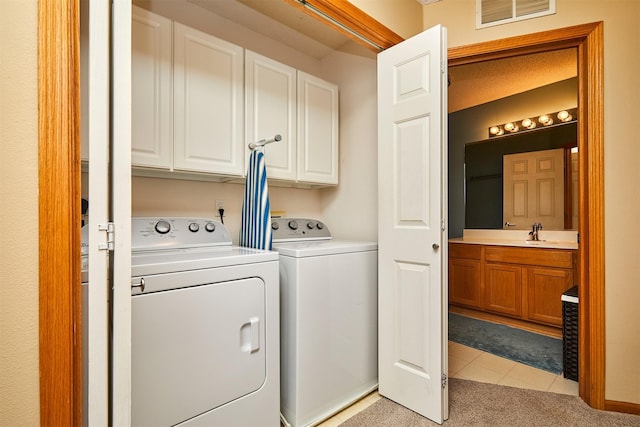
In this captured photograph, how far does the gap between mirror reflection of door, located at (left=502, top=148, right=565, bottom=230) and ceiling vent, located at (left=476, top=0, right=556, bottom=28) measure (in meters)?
1.97

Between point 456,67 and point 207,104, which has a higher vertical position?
point 456,67

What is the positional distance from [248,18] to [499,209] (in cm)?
331

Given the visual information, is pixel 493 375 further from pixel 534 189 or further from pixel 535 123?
pixel 535 123

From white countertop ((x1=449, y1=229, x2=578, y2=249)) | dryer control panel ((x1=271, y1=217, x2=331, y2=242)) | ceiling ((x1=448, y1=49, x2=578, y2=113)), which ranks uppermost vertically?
ceiling ((x1=448, y1=49, x2=578, y2=113))

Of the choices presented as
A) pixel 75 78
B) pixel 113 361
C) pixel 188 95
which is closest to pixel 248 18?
pixel 188 95

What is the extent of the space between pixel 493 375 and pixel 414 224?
138 cm

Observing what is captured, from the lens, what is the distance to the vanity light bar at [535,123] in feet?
10.9

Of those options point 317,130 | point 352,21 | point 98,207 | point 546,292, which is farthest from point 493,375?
point 98,207

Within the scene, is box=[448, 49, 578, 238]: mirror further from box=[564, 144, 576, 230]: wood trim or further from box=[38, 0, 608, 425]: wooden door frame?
box=[38, 0, 608, 425]: wooden door frame

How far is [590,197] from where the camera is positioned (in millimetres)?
1838

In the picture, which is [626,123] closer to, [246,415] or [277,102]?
[277,102]

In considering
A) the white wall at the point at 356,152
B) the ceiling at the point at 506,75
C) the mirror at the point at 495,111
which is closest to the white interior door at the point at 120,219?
the white wall at the point at 356,152

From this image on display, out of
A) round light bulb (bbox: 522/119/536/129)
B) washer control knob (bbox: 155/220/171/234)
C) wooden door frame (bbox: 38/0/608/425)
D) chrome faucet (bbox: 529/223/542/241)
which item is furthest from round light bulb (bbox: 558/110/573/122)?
wooden door frame (bbox: 38/0/608/425)

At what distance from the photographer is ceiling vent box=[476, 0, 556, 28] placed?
6.28 feet
